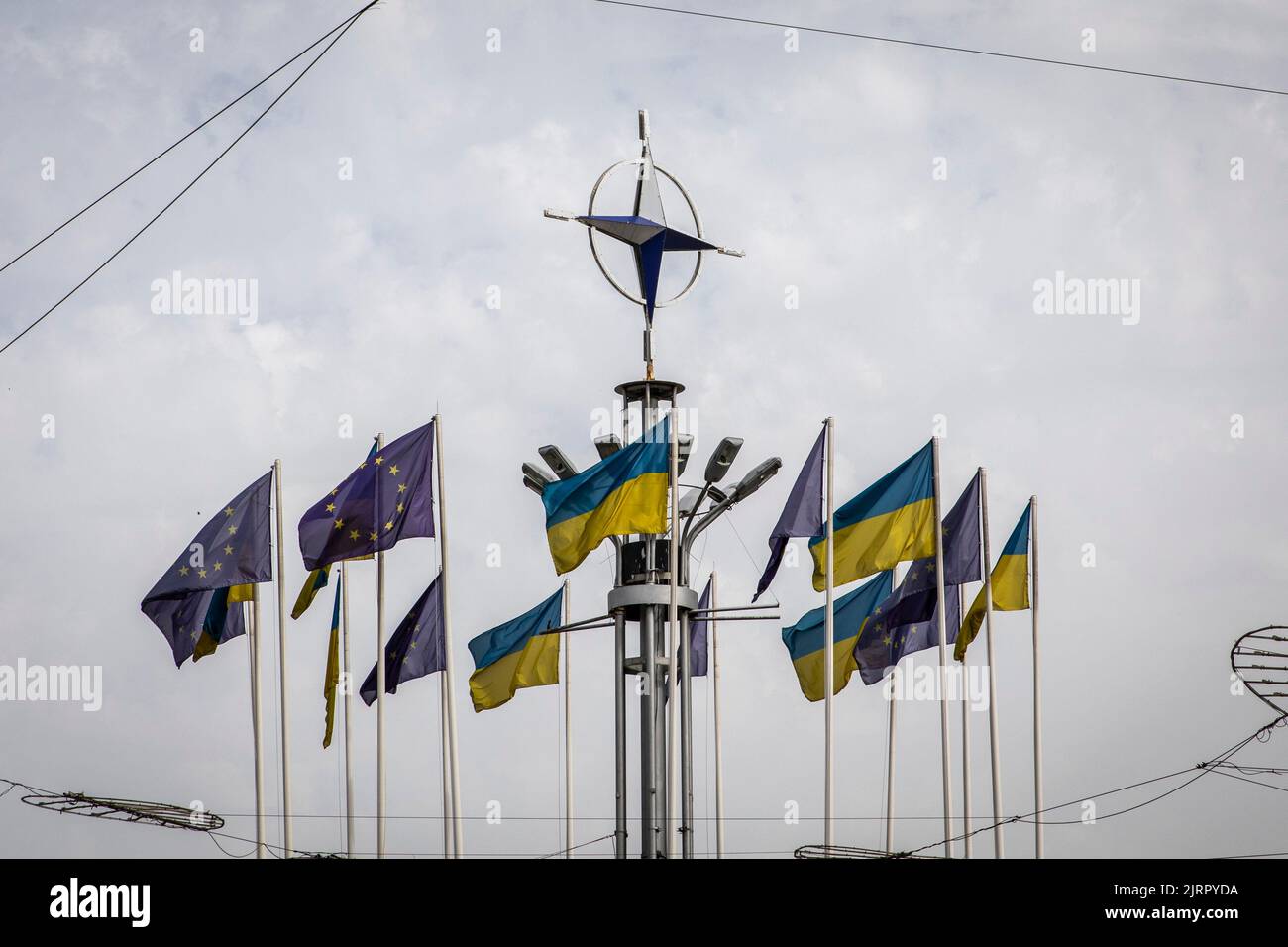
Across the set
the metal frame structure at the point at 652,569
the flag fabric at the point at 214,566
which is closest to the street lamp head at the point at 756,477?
the metal frame structure at the point at 652,569

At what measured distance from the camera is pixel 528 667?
108 feet

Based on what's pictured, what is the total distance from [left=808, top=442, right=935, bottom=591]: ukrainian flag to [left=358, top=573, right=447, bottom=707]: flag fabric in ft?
22.2

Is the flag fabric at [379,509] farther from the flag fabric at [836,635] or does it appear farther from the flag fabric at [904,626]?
the flag fabric at [904,626]

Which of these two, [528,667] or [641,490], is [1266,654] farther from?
[528,667]

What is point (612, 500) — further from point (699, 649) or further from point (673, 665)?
point (699, 649)

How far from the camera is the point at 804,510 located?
95.2 feet

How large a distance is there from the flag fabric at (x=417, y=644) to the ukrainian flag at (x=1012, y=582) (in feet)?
31.7

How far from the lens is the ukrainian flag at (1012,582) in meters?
31.2

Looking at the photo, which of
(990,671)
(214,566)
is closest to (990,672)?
(990,671)

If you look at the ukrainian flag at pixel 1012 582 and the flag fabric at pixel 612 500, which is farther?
the ukrainian flag at pixel 1012 582

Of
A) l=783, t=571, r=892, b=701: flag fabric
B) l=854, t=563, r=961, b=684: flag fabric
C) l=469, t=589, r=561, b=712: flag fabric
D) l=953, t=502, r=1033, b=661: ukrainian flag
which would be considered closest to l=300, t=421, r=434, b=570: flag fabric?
l=469, t=589, r=561, b=712: flag fabric

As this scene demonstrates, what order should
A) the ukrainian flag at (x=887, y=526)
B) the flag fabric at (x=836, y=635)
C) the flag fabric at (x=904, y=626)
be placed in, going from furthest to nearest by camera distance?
the flag fabric at (x=836, y=635), the flag fabric at (x=904, y=626), the ukrainian flag at (x=887, y=526)
